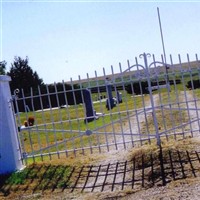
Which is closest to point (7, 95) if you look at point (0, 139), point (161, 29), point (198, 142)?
point (0, 139)

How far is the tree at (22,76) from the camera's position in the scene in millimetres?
57719

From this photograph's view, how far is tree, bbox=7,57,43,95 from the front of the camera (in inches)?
2272

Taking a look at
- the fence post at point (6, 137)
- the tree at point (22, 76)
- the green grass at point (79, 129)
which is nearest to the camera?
the fence post at point (6, 137)

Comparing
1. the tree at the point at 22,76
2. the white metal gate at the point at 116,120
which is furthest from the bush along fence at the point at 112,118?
the tree at the point at 22,76

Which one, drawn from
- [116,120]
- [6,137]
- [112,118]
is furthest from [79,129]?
[112,118]

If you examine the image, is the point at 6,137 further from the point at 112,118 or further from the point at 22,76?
the point at 22,76

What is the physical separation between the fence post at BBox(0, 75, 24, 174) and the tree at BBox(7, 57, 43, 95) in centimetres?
4927

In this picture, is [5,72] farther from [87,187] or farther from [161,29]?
[87,187]

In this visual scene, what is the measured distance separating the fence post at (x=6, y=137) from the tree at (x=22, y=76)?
49266mm

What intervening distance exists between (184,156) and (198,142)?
1003 millimetres

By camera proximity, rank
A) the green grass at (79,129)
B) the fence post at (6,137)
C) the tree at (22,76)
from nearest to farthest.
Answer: the fence post at (6,137)
the green grass at (79,129)
the tree at (22,76)

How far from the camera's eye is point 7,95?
27.4 ft

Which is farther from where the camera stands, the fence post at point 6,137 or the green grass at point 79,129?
the green grass at point 79,129

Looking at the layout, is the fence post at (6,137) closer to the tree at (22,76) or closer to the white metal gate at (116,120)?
the white metal gate at (116,120)
